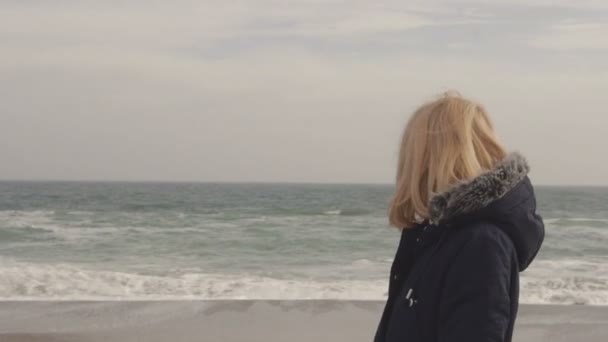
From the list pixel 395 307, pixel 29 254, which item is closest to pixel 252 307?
pixel 395 307

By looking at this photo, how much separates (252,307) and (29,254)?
356 inches

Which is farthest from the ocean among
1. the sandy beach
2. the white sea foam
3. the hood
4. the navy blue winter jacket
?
the hood

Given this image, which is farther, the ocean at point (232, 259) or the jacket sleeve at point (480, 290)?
the ocean at point (232, 259)

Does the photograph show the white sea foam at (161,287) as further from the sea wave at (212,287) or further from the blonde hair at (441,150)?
the blonde hair at (441,150)

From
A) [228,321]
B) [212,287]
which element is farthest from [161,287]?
[228,321]

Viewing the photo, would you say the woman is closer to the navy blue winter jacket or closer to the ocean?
the navy blue winter jacket

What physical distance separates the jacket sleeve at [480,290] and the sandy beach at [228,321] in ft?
14.8

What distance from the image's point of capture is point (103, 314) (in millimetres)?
6684

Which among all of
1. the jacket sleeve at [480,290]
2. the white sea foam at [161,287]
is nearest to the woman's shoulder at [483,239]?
the jacket sleeve at [480,290]

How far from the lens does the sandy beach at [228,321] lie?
617 centimetres

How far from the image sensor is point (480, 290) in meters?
1.67

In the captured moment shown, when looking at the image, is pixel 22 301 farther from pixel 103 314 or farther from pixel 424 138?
pixel 424 138

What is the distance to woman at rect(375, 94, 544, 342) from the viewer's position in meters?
1.68

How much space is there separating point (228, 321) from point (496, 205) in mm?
5099
